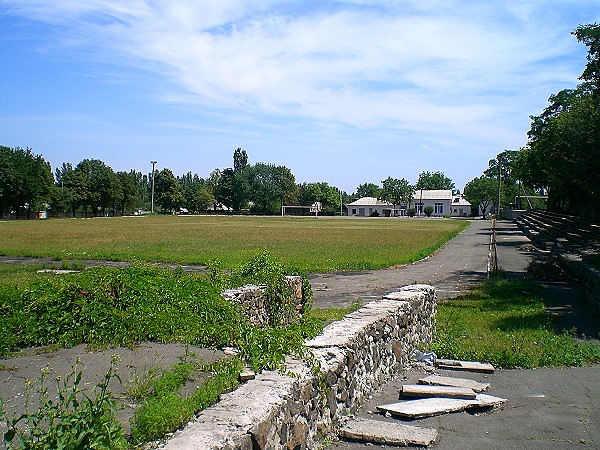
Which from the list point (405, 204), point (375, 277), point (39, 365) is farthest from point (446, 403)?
point (405, 204)

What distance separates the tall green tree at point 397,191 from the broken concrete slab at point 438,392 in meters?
160

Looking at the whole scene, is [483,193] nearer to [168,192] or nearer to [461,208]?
[461,208]

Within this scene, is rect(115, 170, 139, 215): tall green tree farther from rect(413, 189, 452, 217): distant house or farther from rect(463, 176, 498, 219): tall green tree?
rect(463, 176, 498, 219): tall green tree

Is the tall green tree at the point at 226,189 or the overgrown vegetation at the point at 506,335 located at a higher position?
the tall green tree at the point at 226,189

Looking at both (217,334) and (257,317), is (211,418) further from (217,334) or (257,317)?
(257,317)

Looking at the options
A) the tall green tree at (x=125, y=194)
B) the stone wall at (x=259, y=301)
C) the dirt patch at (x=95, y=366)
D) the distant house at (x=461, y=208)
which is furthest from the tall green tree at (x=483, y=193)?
the dirt patch at (x=95, y=366)


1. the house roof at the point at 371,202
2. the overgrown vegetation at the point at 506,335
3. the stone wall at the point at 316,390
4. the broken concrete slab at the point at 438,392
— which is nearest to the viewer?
the stone wall at the point at 316,390

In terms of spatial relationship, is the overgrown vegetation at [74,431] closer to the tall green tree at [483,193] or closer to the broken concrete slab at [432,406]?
the broken concrete slab at [432,406]

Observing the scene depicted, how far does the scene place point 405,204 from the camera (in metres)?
171

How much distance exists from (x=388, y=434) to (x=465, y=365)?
144 inches

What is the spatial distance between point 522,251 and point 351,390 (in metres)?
32.1

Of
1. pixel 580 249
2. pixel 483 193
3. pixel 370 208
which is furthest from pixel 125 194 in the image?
pixel 580 249

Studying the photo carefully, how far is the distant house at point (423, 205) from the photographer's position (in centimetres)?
16138

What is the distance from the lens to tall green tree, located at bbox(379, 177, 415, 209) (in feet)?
544
